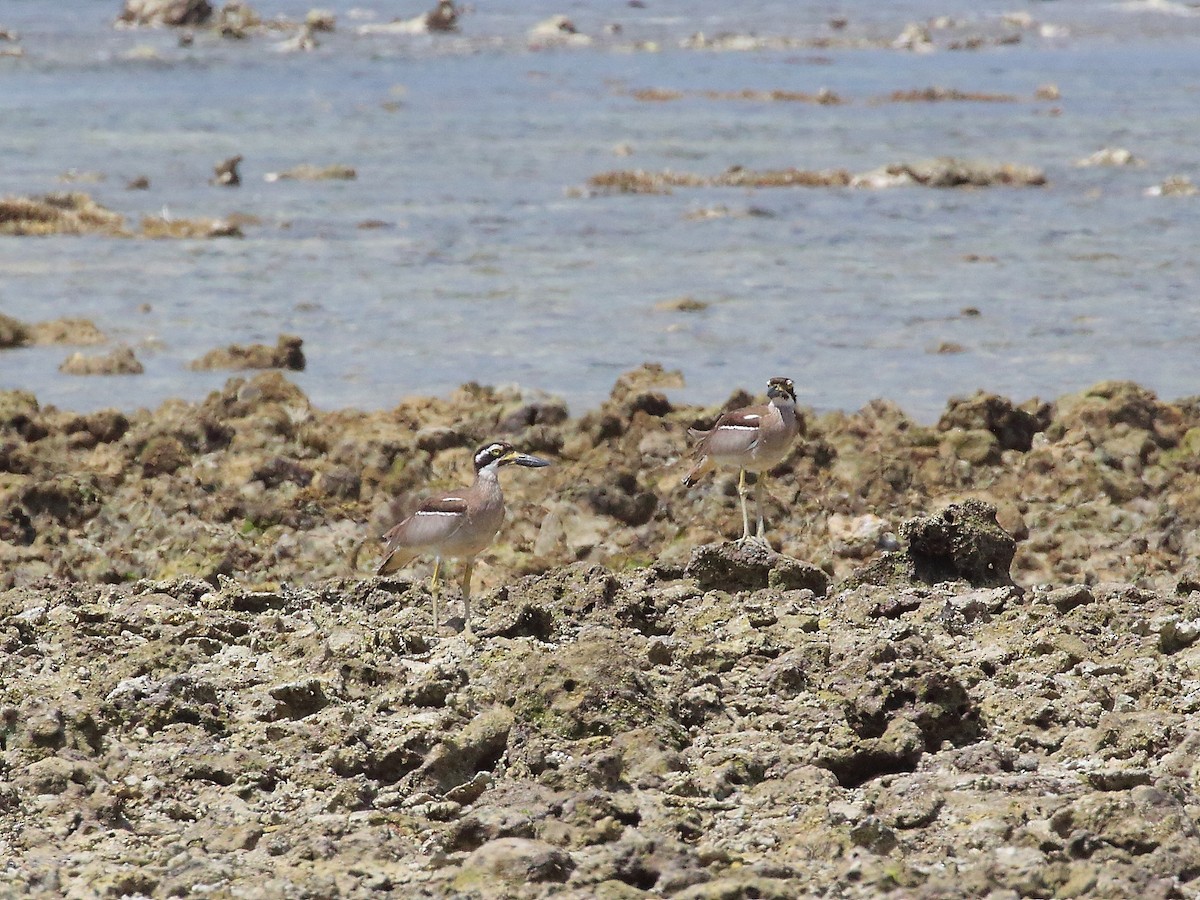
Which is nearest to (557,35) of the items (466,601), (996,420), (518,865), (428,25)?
(428,25)

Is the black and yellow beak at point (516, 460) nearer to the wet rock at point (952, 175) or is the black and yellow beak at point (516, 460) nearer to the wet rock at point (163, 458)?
the wet rock at point (163, 458)

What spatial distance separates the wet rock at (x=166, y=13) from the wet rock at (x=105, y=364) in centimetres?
5449

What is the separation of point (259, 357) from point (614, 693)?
11.0m

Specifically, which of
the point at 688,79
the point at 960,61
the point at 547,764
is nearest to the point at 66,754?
the point at 547,764

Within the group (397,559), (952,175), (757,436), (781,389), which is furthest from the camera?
(952,175)

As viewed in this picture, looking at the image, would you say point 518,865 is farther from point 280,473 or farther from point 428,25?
point 428,25

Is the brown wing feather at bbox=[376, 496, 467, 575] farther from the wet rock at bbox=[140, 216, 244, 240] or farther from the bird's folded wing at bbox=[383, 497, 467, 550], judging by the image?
the wet rock at bbox=[140, 216, 244, 240]

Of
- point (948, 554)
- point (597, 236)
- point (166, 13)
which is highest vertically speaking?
point (948, 554)

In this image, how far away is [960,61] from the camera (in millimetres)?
58531

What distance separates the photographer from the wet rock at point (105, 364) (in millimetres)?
16984

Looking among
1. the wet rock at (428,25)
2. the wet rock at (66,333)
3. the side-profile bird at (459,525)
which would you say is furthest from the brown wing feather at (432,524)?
the wet rock at (428,25)

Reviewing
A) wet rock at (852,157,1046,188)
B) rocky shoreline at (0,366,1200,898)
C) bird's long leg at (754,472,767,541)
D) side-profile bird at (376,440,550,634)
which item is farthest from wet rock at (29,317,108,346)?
wet rock at (852,157,1046,188)

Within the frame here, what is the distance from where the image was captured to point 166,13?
68.6 meters

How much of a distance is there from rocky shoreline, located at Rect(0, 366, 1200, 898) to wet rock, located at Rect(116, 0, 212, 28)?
59.7 metres
